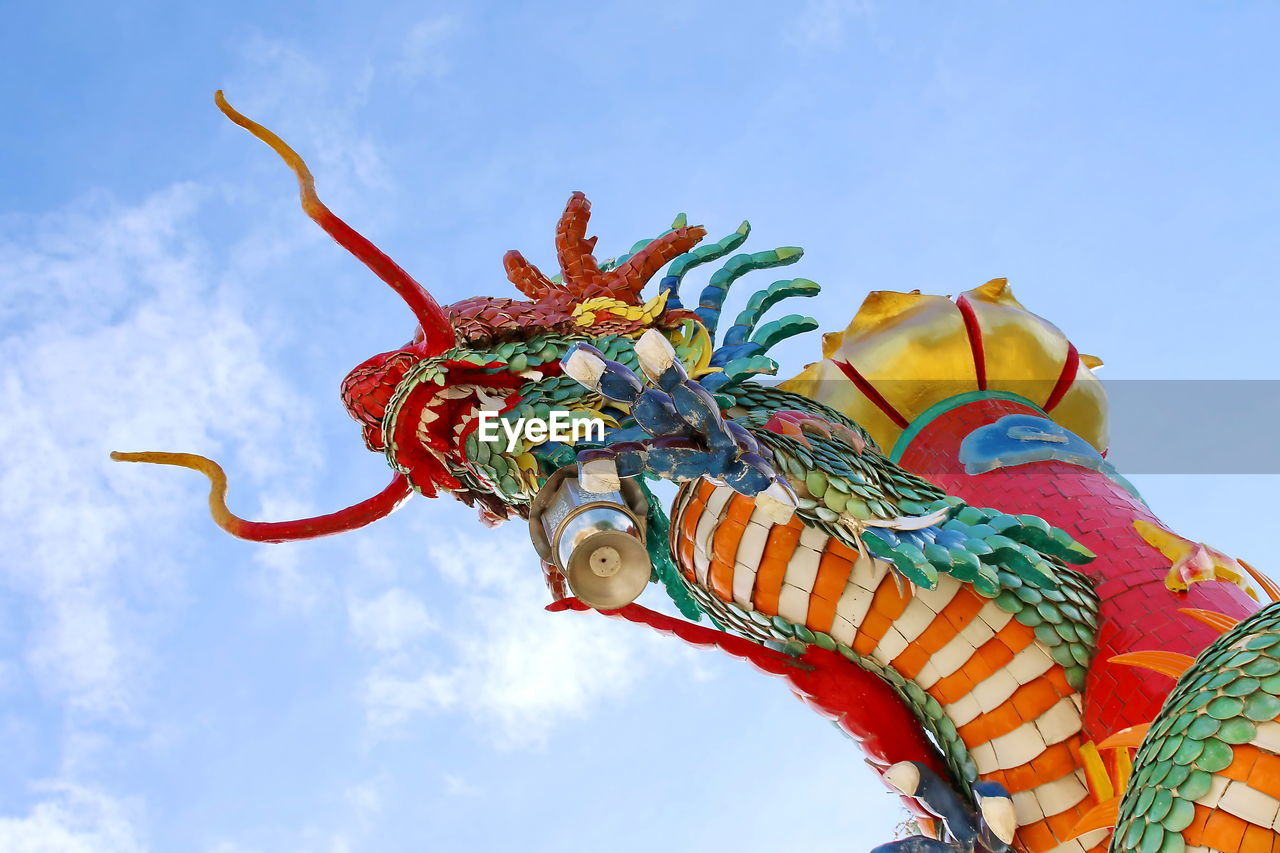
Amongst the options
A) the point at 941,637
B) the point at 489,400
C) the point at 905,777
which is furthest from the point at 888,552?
the point at 489,400

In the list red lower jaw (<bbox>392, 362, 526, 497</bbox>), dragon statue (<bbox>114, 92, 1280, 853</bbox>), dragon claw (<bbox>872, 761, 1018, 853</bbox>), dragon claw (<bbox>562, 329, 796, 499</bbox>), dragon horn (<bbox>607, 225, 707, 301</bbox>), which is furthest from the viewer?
dragon horn (<bbox>607, 225, 707, 301</bbox>)

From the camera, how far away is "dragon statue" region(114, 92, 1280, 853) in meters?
3.07

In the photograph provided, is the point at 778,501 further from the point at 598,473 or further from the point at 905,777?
the point at 905,777

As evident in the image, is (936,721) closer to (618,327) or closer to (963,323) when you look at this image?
(618,327)

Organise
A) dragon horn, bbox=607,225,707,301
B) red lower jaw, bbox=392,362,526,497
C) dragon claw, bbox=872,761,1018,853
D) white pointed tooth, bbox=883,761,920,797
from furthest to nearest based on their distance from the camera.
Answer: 1. dragon horn, bbox=607,225,707,301
2. red lower jaw, bbox=392,362,526,497
3. white pointed tooth, bbox=883,761,920,797
4. dragon claw, bbox=872,761,1018,853

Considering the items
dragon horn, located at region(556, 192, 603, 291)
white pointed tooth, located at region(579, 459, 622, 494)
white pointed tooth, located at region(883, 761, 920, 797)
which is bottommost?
white pointed tooth, located at region(883, 761, 920, 797)

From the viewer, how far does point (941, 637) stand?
11.8 feet

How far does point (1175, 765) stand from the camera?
8.43 feet

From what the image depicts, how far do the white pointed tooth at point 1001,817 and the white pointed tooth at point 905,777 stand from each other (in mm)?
208

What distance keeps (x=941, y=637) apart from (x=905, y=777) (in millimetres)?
411

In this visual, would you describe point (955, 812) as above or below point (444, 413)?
below

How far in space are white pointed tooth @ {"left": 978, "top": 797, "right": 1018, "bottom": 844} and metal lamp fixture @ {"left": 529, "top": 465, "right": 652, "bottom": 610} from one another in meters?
1.12

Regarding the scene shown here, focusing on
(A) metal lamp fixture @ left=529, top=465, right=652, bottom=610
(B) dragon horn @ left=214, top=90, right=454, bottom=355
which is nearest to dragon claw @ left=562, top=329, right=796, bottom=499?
(A) metal lamp fixture @ left=529, top=465, right=652, bottom=610

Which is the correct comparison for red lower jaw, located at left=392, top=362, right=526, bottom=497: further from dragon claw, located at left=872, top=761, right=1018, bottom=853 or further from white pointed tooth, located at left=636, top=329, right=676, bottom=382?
dragon claw, located at left=872, top=761, right=1018, bottom=853
